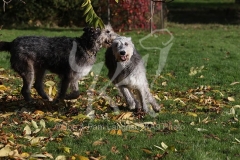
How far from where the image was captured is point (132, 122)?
23.9 ft

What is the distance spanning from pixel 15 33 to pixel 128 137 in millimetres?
15540

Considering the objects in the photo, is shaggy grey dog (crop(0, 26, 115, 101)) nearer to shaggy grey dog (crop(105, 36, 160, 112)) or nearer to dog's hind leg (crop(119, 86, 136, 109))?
shaggy grey dog (crop(105, 36, 160, 112))

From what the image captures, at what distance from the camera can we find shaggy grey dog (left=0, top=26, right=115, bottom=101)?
8.46 meters

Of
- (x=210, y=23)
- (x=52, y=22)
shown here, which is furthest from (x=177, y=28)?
(x=52, y=22)

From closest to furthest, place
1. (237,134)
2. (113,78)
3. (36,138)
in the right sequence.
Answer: (36,138) < (237,134) < (113,78)

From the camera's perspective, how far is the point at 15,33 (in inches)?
832

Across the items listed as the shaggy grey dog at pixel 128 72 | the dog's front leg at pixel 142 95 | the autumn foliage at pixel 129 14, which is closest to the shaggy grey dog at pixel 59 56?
the shaggy grey dog at pixel 128 72

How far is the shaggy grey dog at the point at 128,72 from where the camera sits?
792cm

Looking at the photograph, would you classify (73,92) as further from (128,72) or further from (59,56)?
(128,72)

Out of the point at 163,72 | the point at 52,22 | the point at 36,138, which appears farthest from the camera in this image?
the point at 52,22

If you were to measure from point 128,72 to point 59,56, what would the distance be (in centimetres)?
130

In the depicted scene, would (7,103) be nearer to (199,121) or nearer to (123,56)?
(123,56)

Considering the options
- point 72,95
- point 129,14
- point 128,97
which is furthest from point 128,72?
point 129,14

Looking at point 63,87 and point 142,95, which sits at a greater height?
point 63,87
